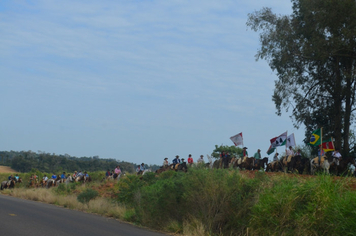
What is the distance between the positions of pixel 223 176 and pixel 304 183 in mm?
3343

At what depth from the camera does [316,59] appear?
33156mm

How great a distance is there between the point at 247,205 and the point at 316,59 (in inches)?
891

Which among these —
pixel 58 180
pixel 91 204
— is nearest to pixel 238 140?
pixel 91 204

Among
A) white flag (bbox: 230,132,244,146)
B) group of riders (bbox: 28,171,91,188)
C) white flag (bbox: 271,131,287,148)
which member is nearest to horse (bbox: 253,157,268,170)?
white flag (bbox: 271,131,287,148)

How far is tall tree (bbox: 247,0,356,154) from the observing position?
30609 millimetres

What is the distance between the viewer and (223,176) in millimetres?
14867

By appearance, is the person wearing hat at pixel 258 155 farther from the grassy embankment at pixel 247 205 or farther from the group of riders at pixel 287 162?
the grassy embankment at pixel 247 205

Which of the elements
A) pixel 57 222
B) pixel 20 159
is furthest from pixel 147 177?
pixel 20 159

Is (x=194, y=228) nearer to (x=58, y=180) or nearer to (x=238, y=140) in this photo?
(x=238, y=140)

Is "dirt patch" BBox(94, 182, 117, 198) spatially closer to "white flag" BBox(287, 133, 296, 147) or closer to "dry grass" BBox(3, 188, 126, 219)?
"dry grass" BBox(3, 188, 126, 219)

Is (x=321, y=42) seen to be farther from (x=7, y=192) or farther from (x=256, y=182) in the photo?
(x=7, y=192)

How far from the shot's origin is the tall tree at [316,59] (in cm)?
3061

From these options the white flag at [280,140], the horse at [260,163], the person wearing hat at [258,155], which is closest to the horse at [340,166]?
the horse at [260,163]

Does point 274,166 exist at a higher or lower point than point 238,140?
lower
